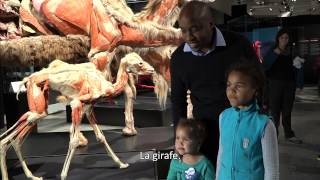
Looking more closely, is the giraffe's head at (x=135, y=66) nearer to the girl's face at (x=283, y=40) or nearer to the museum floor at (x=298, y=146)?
the museum floor at (x=298, y=146)

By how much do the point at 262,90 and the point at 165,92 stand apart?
10.8 ft

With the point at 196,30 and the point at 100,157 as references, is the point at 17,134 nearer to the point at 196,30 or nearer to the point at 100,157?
the point at 100,157

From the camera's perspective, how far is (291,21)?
5.24 meters

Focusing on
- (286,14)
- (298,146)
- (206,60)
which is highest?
(286,14)

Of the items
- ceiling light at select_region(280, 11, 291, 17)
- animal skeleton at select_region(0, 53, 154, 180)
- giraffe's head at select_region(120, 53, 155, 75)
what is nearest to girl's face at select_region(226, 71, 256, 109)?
animal skeleton at select_region(0, 53, 154, 180)

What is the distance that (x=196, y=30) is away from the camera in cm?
162

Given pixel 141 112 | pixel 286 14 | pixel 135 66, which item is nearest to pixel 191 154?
pixel 135 66

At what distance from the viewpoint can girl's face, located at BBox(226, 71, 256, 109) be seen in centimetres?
151

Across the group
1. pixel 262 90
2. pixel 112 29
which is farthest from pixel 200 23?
pixel 112 29

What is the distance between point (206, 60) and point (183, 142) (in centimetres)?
37

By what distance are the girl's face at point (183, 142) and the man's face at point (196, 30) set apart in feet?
1.22

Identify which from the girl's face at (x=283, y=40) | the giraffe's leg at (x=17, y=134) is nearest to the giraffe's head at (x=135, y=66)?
the giraffe's leg at (x=17, y=134)

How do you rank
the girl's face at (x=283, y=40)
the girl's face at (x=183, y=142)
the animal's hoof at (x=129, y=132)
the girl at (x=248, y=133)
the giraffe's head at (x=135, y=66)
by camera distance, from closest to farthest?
the girl at (x=248, y=133), the girl's face at (x=183, y=142), the giraffe's head at (x=135, y=66), the girl's face at (x=283, y=40), the animal's hoof at (x=129, y=132)

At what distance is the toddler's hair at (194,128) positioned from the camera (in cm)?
169
